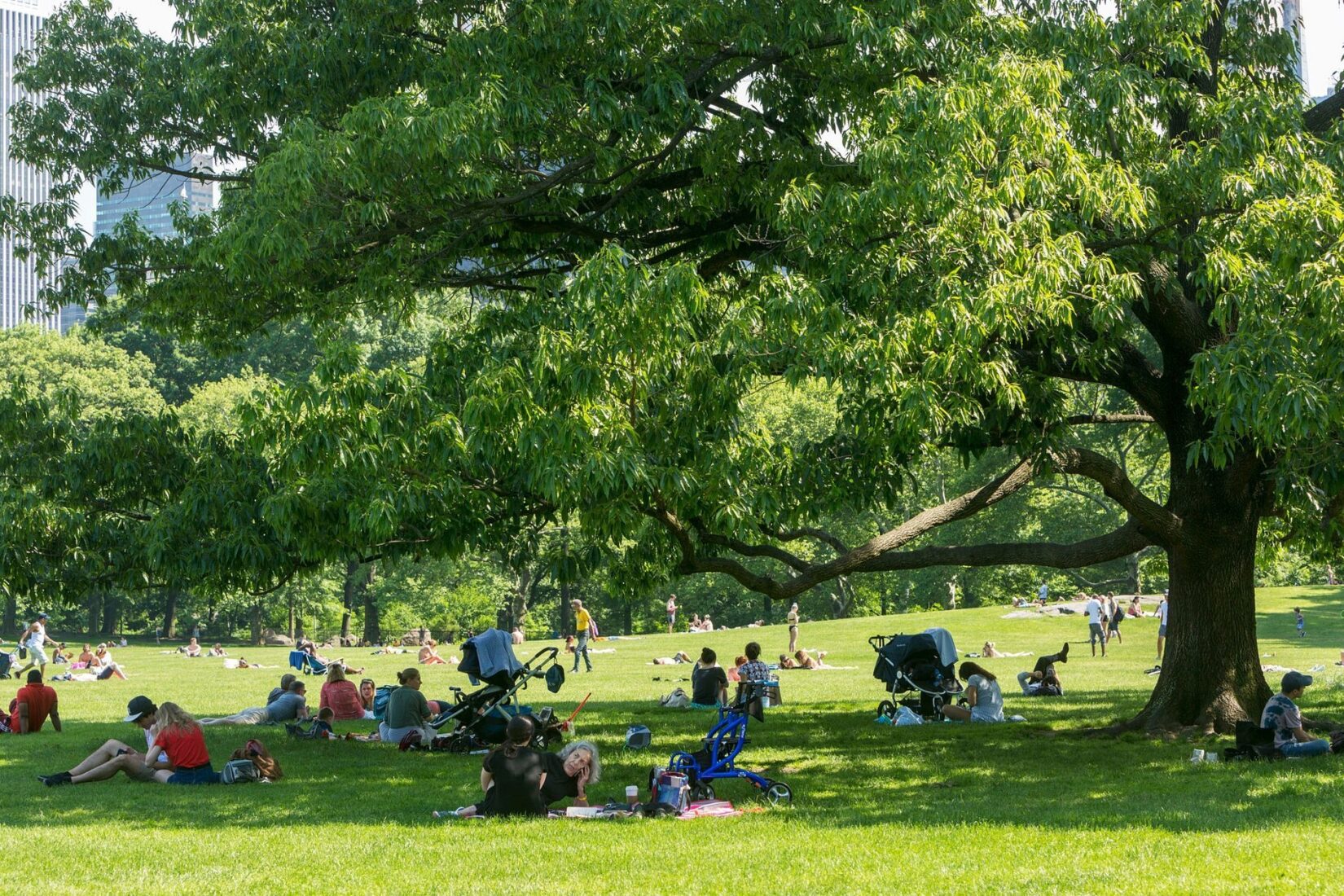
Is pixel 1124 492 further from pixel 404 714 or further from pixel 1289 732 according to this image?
pixel 404 714

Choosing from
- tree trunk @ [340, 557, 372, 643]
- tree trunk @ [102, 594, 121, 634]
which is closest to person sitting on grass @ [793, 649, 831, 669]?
tree trunk @ [340, 557, 372, 643]

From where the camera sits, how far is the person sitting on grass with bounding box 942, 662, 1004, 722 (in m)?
18.8

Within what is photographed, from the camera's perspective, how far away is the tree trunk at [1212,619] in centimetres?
1545

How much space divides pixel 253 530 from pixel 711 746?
519 cm

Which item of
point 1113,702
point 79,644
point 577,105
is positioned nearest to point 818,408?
point 79,644

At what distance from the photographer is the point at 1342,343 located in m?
9.69

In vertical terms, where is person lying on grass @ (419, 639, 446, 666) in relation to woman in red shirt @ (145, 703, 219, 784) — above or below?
below

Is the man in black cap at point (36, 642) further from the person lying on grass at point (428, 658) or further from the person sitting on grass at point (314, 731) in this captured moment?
the person sitting on grass at point (314, 731)

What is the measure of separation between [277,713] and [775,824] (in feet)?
36.0

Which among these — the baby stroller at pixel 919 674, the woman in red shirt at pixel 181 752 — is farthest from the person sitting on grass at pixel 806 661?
the woman in red shirt at pixel 181 752

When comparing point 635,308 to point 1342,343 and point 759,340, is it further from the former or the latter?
point 1342,343

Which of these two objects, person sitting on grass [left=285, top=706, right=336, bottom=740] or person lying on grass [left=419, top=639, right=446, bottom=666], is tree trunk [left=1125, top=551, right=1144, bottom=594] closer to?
person lying on grass [left=419, top=639, right=446, bottom=666]

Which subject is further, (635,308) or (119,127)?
(119,127)

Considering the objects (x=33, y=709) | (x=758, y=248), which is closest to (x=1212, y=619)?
(x=758, y=248)
